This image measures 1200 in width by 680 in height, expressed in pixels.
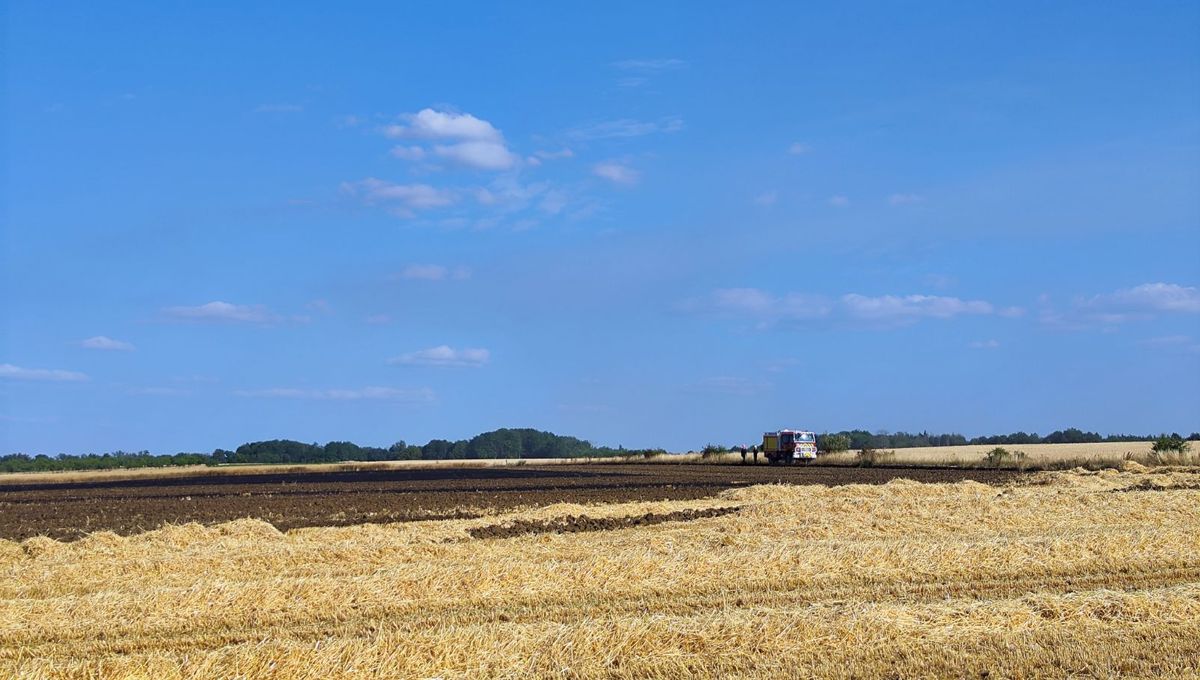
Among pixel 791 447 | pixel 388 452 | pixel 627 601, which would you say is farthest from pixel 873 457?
pixel 388 452

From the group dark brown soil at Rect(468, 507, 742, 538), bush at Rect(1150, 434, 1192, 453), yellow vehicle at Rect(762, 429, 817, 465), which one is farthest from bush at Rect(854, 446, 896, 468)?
dark brown soil at Rect(468, 507, 742, 538)

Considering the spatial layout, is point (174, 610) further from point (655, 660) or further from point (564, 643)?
point (655, 660)

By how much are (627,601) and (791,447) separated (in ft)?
220

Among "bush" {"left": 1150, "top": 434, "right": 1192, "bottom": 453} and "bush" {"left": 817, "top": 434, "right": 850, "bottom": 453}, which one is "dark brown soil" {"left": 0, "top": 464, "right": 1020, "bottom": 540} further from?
"bush" {"left": 817, "top": 434, "right": 850, "bottom": 453}

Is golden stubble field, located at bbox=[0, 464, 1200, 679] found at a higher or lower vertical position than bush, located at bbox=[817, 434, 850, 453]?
lower

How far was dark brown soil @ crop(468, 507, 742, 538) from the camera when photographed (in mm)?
24094

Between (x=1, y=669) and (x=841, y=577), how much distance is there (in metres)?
10.8

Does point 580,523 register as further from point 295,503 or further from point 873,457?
point 873,457

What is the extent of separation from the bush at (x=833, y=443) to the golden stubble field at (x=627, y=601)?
6761cm

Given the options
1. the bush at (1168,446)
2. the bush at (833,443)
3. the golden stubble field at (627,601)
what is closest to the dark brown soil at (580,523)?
the golden stubble field at (627,601)

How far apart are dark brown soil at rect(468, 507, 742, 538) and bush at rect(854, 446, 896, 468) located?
1905 inches

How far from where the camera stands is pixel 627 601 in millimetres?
14023

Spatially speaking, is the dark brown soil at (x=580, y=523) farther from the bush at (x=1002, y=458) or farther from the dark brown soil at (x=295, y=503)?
the bush at (x=1002, y=458)

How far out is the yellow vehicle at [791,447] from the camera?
79.6m
